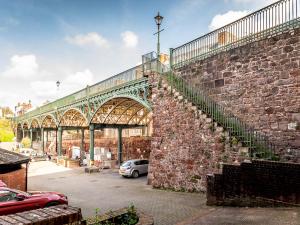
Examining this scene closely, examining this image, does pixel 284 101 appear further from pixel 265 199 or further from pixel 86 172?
pixel 86 172

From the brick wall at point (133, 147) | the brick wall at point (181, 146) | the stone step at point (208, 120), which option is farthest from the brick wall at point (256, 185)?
the brick wall at point (133, 147)

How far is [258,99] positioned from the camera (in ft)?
42.5

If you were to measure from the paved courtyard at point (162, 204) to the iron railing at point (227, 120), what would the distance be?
9.10 ft

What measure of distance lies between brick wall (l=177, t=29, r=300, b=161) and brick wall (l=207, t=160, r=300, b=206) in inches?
91.3

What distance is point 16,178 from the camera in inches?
562

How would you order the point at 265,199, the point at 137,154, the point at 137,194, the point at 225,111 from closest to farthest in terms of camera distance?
1. the point at 265,199
2. the point at 225,111
3. the point at 137,194
4. the point at 137,154

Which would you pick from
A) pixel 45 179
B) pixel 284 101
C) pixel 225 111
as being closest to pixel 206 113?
pixel 225 111

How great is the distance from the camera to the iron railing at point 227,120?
11.5m

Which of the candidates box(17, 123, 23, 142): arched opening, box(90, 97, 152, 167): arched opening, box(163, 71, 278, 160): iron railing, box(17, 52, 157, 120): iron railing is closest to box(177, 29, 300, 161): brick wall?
box(163, 71, 278, 160): iron railing

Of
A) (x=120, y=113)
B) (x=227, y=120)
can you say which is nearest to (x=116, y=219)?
(x=227, y=120)

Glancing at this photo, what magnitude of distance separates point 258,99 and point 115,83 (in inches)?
497

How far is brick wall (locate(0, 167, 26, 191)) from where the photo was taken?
45.5ft

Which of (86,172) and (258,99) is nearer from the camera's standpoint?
(258,99)

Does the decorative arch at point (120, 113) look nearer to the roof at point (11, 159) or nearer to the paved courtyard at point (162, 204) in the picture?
the paved courtyard at point (162, 204)
